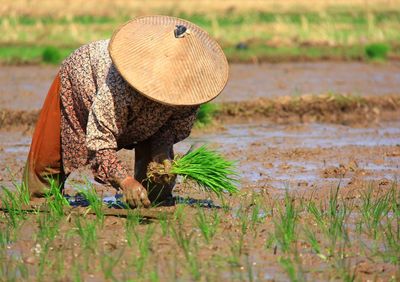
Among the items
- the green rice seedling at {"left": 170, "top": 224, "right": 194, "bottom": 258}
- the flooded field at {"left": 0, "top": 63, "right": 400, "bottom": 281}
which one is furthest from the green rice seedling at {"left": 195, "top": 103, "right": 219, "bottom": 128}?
the green rice seedling at {"left": 170, "top": 224, "right": 194, "bottom": 258}

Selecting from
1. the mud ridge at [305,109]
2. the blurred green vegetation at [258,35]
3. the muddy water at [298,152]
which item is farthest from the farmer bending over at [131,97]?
the blurred green vegetation at [258,35]

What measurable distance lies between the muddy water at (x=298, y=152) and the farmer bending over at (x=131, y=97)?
3.71 ft

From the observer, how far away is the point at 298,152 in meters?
7.97

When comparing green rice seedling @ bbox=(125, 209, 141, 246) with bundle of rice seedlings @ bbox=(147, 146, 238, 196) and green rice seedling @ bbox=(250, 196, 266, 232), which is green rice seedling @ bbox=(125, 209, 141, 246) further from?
green rice seedling @ bbox=(250, 196, 266, 232)

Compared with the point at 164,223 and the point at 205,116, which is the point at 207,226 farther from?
the point at 205,116

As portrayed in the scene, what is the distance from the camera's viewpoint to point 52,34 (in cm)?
1822

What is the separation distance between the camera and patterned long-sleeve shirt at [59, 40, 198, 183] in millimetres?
4918

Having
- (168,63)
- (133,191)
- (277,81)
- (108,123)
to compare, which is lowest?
(277,81)

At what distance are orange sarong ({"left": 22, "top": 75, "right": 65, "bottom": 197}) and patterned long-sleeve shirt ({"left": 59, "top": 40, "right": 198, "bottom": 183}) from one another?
0.22 ft

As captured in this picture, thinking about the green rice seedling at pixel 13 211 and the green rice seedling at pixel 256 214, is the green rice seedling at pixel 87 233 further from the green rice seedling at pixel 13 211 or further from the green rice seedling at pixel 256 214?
the green rice seedling at pixel 256 214

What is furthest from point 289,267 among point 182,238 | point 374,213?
point 374,213

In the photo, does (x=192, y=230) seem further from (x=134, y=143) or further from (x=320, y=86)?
(x=320, y=86)

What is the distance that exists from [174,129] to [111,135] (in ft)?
1.59

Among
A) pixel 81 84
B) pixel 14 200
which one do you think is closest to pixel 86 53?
pixel 81 84
